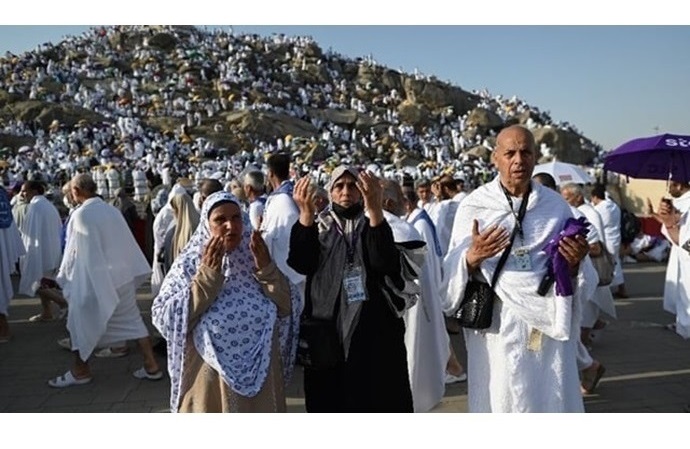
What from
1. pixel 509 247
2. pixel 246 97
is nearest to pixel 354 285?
pixel 509 247

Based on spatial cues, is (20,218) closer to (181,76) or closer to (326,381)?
(326,381)

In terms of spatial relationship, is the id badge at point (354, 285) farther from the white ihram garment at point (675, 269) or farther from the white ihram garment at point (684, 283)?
the white ihram garment at point (675, 269)

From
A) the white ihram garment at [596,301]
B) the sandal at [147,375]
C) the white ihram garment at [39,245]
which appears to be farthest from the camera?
the white ihram garment at [39,245]

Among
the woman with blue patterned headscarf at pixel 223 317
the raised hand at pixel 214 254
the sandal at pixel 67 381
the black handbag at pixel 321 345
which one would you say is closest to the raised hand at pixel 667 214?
the black handbag at pixel 321 345

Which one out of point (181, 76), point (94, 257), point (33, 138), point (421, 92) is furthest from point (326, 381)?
point (421, 92)

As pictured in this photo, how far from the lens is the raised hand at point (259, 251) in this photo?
2.76m

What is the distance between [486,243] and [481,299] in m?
0.28

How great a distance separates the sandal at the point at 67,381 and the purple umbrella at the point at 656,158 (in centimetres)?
490

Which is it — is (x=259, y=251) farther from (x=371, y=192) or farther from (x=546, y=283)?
(x=546, y=283)

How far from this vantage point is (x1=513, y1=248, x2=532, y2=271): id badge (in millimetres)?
2611

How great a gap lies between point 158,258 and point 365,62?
194 feet

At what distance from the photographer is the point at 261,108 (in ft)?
134

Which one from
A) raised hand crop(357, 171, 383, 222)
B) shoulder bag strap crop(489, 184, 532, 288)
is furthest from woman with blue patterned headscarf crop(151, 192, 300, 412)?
shoulder bag strap crop(489, 184, 532, 288)

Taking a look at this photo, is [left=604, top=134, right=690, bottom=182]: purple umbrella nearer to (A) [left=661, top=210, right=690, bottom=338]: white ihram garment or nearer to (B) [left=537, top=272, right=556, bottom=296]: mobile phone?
(A) [left=661, top=210, right=690, bottom=338]: white ihram garment
